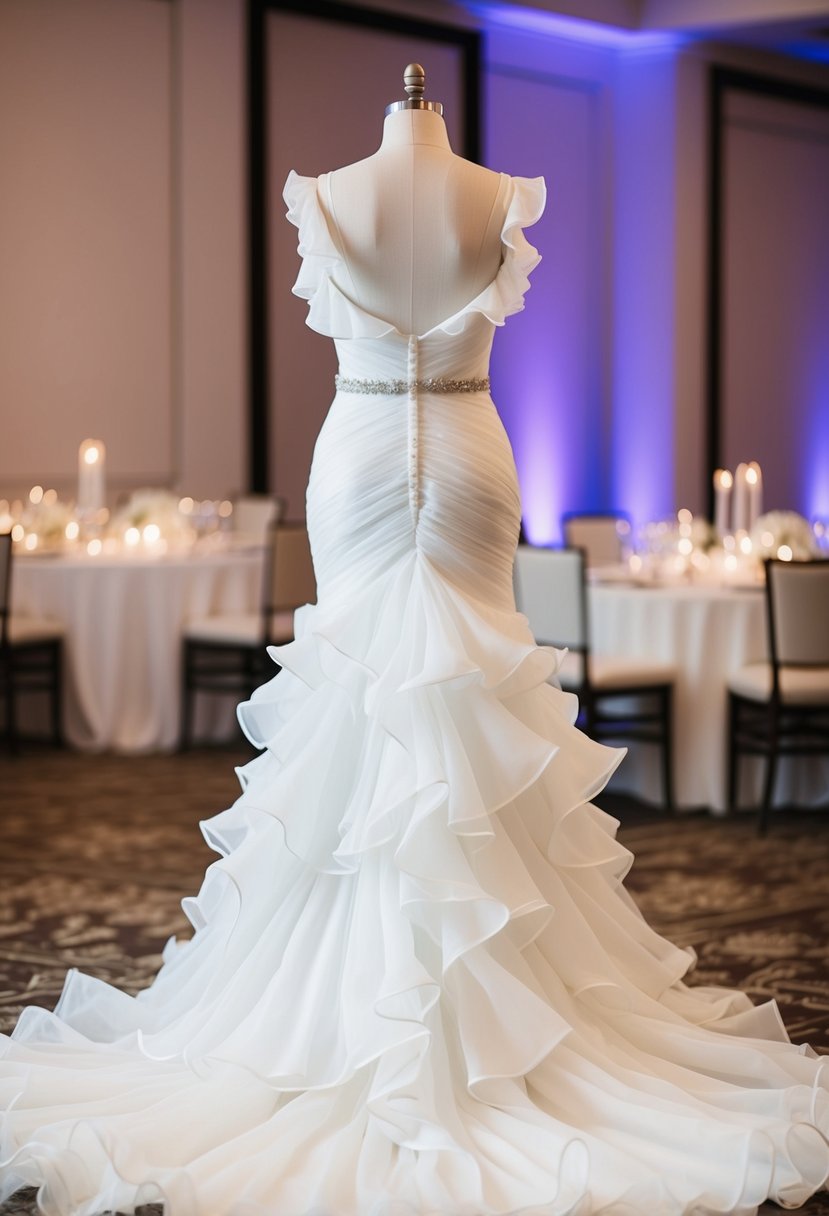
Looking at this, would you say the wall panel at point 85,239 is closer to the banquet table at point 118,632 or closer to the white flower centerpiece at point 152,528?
the white flower centerpiece at point 152,528

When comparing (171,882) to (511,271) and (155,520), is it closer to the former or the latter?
(511,271)

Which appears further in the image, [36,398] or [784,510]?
[784,510]

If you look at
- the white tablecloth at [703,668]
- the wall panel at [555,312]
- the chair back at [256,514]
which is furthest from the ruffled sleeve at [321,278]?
the wall panel at [555,312]

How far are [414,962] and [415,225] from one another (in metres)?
1.37

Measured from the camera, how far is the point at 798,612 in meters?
5.86

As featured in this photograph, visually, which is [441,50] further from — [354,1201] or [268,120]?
[354,1201]

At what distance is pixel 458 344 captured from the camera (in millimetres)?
3139

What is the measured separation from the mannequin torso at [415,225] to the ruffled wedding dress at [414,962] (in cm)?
5

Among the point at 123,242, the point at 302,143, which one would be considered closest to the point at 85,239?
the point at 123,242

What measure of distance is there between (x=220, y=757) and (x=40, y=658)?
1.11 meters

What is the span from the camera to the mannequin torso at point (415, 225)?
10.2 ft

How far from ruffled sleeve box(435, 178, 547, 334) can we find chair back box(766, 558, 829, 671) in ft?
9.63

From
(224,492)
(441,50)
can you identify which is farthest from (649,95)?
(224,492)

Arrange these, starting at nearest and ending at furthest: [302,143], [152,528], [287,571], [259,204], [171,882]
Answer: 1. [171,882]
2. [287,571]
3. [152,528]
4. [259,204]
5. [302,143]
